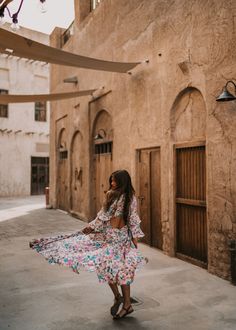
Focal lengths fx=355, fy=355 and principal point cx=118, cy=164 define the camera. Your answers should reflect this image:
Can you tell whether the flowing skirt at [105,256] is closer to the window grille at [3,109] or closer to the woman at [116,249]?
the woman at [116,249]

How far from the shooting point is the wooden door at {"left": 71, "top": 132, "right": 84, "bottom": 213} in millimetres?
12141

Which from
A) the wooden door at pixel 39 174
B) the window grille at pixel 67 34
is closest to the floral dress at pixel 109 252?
the window grille at pixel 67 34

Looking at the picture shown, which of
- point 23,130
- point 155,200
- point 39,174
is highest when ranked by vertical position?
point 23,130

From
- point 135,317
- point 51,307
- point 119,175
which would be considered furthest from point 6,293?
point 119,175

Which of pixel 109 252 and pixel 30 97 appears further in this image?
pixel 30 97

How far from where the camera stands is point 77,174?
12516mm

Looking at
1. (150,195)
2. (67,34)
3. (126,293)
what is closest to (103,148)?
(150,195)

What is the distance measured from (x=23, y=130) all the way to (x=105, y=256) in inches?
821

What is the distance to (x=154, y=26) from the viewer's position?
7.46 metres

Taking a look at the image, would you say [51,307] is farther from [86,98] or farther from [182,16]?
[86,98]

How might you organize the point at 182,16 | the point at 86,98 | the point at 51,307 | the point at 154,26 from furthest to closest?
the point at 86,98 → the point at 154,26 → the point at 182,16 → the point at 51,307

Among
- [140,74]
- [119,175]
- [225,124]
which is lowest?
[119,175]

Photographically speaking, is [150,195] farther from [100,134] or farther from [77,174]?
[77,174]

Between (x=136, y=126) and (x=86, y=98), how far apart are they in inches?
153
